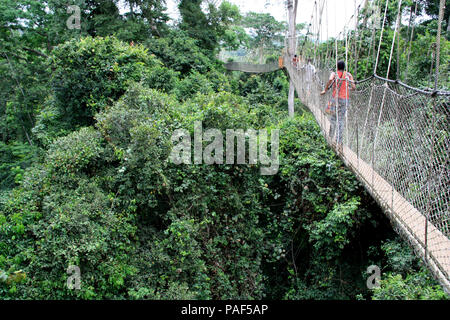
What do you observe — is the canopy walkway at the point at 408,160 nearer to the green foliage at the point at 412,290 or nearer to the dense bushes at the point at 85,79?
the green foliage at the point at 412,290

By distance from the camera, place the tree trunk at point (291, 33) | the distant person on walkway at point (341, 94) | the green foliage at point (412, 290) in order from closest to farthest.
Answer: the green foliage at point (412, 290) → the distant person on walkway at point (341, 94) → the tree trunk at point (291, 33)

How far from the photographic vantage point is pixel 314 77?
18.8 feet

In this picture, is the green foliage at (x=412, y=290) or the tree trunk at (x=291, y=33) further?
the tree trunk at (x=291, y=33)

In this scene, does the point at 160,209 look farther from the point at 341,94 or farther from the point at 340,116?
the point at 341,94

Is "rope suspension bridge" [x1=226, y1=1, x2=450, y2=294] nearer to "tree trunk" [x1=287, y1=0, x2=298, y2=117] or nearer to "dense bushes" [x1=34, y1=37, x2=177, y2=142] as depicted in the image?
"dense bushes" [x1=34, y1=37, x2=177, y2=142]

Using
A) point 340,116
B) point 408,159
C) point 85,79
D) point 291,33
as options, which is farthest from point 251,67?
point 408,159

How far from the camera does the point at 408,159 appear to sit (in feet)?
9.45

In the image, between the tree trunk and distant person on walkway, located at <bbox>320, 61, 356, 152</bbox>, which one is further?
the tree trunk

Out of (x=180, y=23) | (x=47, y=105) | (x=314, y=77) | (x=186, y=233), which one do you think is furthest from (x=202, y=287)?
(x=180, y=23)

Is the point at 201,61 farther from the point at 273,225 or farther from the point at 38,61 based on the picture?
the point at 273,225

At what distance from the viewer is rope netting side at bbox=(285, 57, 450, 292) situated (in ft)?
7.73

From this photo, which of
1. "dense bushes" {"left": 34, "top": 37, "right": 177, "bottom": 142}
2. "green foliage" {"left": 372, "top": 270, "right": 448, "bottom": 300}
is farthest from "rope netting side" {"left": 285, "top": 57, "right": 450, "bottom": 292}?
"dense bushes" {"left": 34, "top": 37, "right": 177, "bottom": 142}

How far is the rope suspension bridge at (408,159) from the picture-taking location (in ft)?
7.70

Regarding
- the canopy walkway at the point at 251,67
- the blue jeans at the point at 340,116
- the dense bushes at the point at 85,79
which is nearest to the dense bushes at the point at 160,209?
the dense bushes at the point at 85,79
